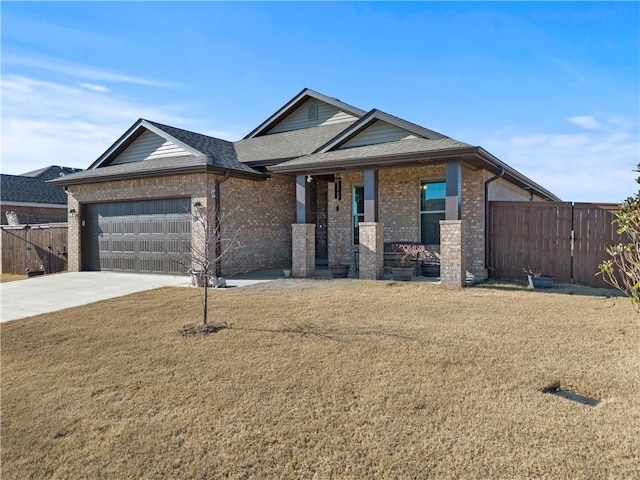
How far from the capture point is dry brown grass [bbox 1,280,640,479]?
10.6 feet

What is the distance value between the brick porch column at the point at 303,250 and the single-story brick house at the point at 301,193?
0.10ft

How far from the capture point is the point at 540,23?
9656 millimetres

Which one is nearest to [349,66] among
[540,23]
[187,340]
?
[540,23]

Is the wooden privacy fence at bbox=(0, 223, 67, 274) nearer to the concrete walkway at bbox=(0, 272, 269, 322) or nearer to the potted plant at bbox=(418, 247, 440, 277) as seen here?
the concrete walkway at bbox=(0, 272, 269, 322)

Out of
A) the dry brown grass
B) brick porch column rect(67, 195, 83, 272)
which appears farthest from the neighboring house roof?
the dry brown grass

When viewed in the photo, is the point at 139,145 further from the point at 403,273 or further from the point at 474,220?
the point at 474,220

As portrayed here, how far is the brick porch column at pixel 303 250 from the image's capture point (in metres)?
12.2

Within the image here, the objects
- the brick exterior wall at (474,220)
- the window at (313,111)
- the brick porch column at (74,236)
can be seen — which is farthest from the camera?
the window at (313,111)

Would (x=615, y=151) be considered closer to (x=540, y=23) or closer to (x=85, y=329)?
(x=540, y=23)

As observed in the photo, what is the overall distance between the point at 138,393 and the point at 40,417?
948 millimetres

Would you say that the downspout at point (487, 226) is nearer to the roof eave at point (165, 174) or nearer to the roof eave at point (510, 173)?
the roof eave at point (510, 173)

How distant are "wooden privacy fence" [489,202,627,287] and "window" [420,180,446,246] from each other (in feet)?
5.08

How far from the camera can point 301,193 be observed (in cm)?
1251

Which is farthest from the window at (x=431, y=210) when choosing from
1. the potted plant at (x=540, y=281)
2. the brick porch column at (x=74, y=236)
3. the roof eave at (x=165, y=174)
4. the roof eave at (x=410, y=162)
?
the brick porch column at (x=74, y=236)
